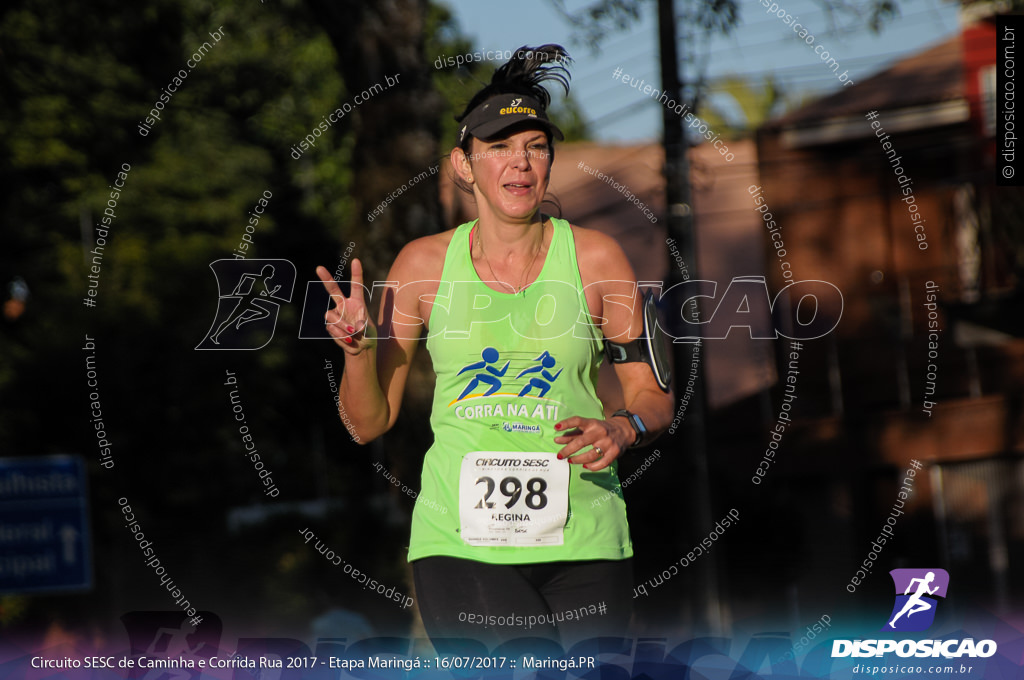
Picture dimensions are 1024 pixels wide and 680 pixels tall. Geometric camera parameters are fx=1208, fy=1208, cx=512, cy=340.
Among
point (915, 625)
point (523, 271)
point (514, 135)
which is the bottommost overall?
point (915, 625)

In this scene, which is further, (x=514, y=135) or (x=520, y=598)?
(x=514, y=135)

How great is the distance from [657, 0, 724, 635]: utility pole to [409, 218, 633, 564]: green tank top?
266cm

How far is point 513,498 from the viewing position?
10.8ft

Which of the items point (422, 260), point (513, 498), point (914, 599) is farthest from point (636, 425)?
point (914, 599)

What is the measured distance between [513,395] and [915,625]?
1987 millimetres

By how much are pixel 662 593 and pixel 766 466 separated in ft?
4.14

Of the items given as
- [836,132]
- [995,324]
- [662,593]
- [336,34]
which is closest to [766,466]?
[662,593]

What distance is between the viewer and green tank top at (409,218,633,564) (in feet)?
10.6

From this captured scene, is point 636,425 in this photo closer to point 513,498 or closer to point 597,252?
point 513,498

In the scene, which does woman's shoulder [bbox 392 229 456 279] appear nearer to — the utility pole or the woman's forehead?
the woman's forehead

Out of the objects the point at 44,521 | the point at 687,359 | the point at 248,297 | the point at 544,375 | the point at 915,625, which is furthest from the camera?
the point at 687,359

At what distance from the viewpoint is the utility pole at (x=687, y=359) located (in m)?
6.40

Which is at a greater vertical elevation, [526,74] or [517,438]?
[526,74]

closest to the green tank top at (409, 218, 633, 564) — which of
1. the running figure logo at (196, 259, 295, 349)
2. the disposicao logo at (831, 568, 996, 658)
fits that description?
the disposicao logo at (831, 568, 996, 658)
